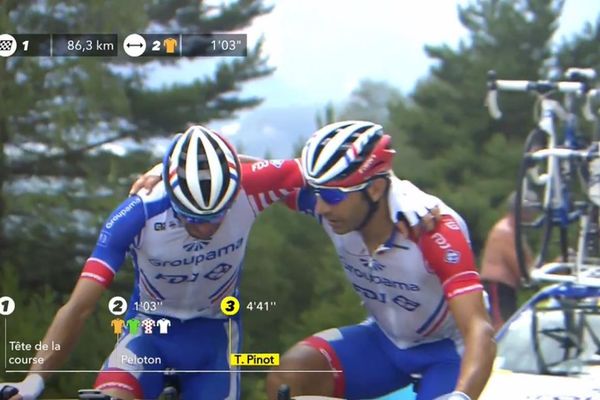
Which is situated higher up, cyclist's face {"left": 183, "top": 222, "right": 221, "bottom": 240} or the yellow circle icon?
cyclist's face {"left": 183, "top": 222, "right": 221, "bottom": 240}

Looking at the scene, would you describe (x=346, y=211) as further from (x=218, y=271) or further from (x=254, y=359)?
(x=254, y=359)

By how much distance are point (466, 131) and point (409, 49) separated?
35 centimetres

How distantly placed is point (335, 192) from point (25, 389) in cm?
92

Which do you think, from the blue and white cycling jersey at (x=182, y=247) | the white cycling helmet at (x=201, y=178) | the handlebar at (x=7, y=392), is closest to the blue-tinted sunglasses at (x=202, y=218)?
the white cycling helmet at (x=201, y=178)

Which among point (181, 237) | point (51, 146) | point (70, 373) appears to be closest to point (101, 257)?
point (181, 237)

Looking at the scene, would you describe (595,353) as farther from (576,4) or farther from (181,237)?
(181,237)

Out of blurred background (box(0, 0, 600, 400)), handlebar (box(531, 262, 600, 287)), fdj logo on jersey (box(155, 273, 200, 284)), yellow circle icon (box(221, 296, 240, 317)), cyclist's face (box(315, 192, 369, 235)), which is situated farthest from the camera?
handlebar (box(531, 262, 600, 287))

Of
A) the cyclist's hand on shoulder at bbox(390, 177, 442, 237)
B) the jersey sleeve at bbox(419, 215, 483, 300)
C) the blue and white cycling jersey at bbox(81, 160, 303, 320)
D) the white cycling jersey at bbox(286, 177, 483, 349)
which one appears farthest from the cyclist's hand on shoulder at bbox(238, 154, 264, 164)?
the jersey sleeve at bbox(419, 215, 483, 300)

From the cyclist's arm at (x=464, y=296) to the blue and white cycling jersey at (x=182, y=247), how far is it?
56cm

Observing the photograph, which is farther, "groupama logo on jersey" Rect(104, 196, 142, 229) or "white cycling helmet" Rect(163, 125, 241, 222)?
"groupama logo on jersey" Rect(104, 196, 142, 229)

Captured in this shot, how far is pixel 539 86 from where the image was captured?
11.0ft

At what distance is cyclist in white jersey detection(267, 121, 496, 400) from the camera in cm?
251

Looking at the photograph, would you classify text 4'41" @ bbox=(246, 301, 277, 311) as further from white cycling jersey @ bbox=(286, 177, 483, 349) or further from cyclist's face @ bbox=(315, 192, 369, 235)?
cyclist's face @ bbox=(315, 192, 369, 235)

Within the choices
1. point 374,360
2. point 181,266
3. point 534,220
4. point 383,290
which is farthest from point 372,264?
point 534,220
